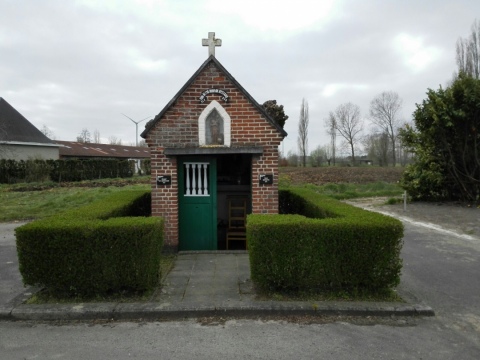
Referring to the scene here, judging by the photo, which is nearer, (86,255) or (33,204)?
(86,255)

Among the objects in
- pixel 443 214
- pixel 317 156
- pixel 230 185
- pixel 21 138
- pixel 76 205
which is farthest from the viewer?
pixel 317 156

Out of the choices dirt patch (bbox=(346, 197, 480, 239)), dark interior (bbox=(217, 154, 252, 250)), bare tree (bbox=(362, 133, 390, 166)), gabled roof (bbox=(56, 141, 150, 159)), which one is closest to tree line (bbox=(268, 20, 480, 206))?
dirt patch (bbox=(346, 197, 480, 239))

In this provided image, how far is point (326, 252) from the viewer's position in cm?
463

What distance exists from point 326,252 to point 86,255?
3.12 m

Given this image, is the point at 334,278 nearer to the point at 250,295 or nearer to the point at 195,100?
the point at 250,295

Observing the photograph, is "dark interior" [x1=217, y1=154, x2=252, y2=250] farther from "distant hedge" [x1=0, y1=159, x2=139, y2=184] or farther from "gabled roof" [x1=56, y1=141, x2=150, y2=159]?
"gabled roof" [x1=56, y1=141, x2=150, y2=159]

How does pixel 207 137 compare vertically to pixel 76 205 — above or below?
above

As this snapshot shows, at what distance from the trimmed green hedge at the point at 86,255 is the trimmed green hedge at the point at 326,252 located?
1.52 meters

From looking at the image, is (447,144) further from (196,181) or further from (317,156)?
(317,156)

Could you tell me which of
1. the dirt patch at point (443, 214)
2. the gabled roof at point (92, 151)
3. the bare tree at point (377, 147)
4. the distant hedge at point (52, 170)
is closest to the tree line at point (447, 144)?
the dirt patch at point (443, 214)

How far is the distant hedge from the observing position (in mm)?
24797

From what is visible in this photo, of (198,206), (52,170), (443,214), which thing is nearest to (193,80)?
(198,206)

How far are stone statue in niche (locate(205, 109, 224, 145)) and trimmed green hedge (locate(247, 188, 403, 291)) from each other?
248 cm

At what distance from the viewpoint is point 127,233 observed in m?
4.59
